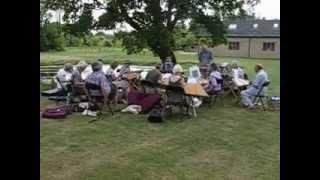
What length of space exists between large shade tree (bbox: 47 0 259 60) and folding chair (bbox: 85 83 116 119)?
3.71 metres

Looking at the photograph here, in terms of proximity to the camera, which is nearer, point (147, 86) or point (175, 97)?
point (175, 97)

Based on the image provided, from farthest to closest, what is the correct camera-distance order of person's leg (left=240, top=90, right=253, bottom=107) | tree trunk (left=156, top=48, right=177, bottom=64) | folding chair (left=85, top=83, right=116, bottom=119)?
tree trunk (left=156, top=48, right=177, bottom=64) < person's leg (left=240, top=90, right=253, bottom=107) < folding chair (left=85, top=83, right=116, bottom=119)

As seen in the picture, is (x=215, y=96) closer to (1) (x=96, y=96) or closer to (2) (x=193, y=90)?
(2) (x=193, y=90)

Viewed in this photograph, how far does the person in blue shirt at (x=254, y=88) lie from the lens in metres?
6.04

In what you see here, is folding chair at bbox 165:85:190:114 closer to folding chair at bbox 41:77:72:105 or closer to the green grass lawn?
the green grass lawn

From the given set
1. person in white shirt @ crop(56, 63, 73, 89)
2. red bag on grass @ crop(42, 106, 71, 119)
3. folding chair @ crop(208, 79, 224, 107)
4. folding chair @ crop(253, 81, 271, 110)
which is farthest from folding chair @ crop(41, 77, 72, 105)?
folding chair @ crop(253, 81, 271, 110)

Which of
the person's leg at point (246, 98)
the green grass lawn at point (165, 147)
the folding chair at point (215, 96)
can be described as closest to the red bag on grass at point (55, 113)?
the green grass lawn at point (165, 147)

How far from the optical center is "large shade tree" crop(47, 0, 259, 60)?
9461mm

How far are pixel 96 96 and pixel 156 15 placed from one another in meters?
4.39

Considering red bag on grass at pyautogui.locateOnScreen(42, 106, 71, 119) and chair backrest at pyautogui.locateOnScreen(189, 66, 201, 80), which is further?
chair backrest at pyautogui.locateOnScreen(189, 66, 201, 80)

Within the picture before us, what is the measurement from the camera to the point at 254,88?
242 inches

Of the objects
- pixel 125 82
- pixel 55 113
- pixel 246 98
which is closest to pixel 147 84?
pixel 125 82

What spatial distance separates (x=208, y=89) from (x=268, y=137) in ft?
5.56

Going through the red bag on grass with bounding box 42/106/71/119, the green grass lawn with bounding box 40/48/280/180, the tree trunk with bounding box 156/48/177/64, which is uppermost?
the tree trunk with bounding box 156/48/177/64
